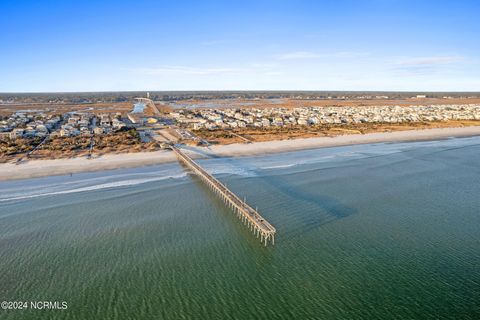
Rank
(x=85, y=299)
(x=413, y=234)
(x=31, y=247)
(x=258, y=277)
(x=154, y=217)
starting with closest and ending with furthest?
(x=85, y=299) < (x=258, y=277) < (x=31, y=247) < (x=413, y=234) < (x=154, y=217)

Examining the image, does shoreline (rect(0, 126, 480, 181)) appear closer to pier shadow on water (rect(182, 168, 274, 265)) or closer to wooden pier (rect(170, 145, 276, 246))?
wooden pier (rect(170, 145, 276, 246))

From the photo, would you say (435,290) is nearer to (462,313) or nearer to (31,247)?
(462,313)

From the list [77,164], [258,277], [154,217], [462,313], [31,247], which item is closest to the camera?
[462,313]

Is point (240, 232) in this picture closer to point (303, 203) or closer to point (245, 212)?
point (245, 212)

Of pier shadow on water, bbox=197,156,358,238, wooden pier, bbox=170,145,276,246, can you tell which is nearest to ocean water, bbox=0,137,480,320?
pier shadow on water, bbox=197,156,358,238

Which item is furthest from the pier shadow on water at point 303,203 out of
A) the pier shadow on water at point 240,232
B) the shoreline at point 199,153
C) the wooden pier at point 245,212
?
the shoreline at point 199,153

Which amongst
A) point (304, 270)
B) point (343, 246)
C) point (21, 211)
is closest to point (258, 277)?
point (304, 270)
